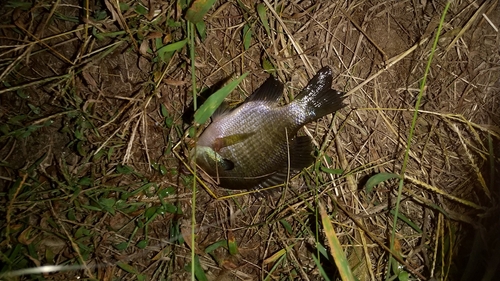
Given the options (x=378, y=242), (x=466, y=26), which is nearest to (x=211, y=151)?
(x=378, y=242)

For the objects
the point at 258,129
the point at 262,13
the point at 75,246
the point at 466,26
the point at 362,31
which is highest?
the point at 262,13

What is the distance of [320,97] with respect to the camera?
204 centimetres

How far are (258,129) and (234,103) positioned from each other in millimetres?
229

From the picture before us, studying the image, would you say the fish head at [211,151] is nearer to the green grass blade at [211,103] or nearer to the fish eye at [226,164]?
the fish eye at [226,164]

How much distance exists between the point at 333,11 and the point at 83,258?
2.02m

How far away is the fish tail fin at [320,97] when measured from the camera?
204cm

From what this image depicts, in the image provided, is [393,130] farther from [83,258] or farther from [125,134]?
[83,258]

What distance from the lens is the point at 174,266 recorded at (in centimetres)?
224

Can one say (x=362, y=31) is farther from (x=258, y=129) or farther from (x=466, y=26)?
(x=258, y=129)

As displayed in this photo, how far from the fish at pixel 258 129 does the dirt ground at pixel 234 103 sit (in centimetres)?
11

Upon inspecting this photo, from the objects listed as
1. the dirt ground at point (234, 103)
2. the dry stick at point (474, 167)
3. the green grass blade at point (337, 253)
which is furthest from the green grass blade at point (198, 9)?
the dry stick at point (474, 167)

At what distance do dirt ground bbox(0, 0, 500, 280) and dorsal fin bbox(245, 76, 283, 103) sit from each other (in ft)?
0.37

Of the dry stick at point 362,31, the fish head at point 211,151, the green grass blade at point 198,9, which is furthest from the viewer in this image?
the dry stick at point 362,31

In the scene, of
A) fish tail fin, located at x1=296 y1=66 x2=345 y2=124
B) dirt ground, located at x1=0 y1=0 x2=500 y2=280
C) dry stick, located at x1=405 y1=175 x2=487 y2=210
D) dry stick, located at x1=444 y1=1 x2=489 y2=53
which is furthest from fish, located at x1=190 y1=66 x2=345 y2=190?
dry stick, located at x1=444 y1=1 x2=489 y2=53
